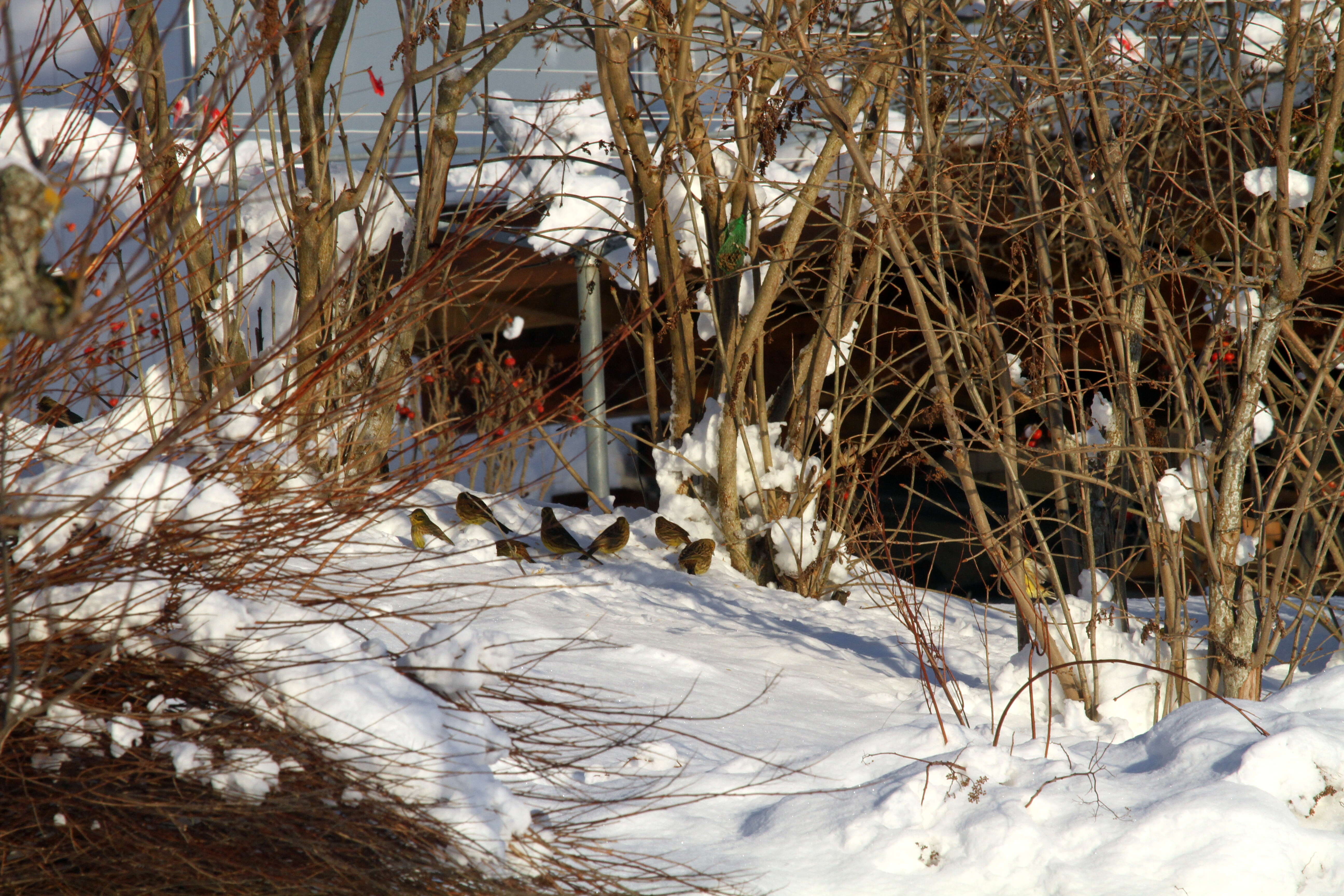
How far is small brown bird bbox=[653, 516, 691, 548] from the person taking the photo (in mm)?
4688

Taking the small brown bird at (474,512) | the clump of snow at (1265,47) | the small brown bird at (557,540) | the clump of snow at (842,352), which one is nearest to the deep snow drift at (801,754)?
the small brown bird at (474,512)

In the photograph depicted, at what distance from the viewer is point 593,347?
5.39m

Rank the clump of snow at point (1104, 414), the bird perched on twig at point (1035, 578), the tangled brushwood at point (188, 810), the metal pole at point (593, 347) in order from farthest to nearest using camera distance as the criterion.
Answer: the metal pole at point (593, 347) → the clump of snow at point (1104, 414) → the bird perched on twig at point (1035, 578) → the tangled brushwood at point (188, 810)

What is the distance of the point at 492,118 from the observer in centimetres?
509

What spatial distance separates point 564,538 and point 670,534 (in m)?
0.51

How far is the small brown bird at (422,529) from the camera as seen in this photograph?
160 inches

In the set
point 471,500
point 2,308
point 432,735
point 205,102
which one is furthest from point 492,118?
point 2,308

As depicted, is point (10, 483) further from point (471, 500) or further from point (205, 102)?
point (471, 500)

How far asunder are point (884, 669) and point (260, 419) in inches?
104

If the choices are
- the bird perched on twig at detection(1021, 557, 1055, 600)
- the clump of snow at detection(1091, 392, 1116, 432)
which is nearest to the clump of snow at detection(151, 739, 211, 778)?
the bird perched on twig at detection(1021, 557, 1055, 600)

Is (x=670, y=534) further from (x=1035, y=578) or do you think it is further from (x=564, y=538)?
(x=1035, y=578)

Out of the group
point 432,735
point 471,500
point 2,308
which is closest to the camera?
point 2,308

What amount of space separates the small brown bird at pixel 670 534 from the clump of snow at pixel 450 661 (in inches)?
111

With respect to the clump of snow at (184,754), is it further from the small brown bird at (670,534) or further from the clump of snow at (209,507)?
the small brown bird at (670,534)
